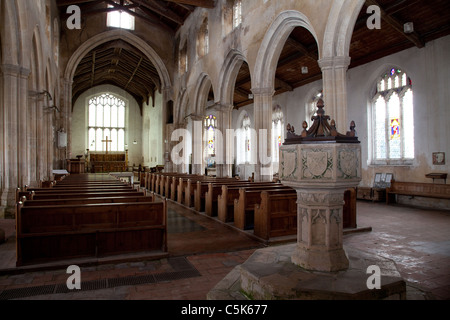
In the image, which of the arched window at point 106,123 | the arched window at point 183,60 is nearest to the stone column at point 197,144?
the arched window at point 183,60

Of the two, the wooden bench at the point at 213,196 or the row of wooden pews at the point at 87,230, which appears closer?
→ the row of wooden pews at the point at 87,230

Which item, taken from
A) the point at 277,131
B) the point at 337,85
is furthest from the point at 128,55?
the point at 337,85

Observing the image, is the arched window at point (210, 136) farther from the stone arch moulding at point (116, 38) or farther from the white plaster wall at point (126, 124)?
the white plaster wall at point (126, 124)

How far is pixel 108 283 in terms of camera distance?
347cm

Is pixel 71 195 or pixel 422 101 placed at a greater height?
pixel 422 101

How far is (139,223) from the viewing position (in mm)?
4617

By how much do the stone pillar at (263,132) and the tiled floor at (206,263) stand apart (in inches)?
160

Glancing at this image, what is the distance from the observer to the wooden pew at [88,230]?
406 centimetres

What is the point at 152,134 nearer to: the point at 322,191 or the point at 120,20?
the point at 120,20

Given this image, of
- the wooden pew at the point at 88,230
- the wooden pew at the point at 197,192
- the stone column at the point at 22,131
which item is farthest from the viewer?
the wooden pew at the point at 197,192

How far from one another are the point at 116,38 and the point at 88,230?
1716 centimetres

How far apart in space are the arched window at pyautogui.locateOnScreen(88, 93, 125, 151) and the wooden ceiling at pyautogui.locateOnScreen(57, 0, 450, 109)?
61.5 inches
